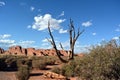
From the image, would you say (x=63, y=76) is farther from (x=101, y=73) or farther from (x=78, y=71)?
(x=101, y=73)

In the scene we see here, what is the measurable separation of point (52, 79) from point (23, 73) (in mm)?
3582

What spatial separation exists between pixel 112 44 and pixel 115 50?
27.7 inches

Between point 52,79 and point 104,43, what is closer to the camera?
point 104,43

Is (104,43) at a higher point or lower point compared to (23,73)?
higher

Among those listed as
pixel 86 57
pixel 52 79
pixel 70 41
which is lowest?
pixel 52 79

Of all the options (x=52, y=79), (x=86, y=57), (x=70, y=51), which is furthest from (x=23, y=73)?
(x=86, y=57)

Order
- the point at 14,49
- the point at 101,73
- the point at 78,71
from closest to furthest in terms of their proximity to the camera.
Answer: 1. the point at 101,73
2. the point at 78,71
3. the point at 14,49

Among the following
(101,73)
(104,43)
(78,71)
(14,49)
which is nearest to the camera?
(101,73)

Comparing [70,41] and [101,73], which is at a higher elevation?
[70,41]

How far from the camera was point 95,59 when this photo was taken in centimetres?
1692

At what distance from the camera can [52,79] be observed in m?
31.5

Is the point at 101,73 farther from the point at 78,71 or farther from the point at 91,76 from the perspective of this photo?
the point at 78,71

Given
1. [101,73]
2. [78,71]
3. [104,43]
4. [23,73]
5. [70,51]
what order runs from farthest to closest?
[23,73] → [70,51] → [78,71] → [104,43] → [101,73]

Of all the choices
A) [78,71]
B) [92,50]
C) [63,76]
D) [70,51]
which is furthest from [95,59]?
[63,76]
